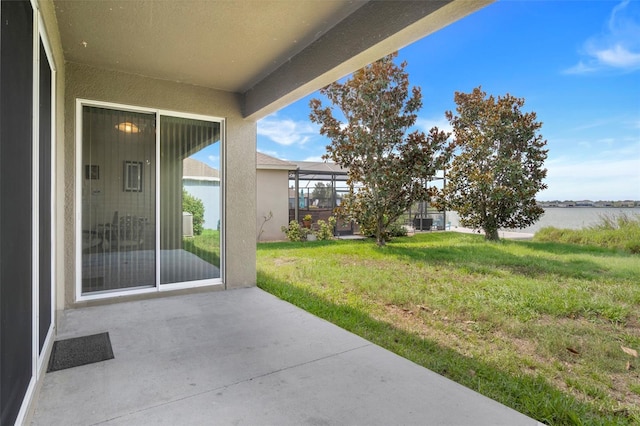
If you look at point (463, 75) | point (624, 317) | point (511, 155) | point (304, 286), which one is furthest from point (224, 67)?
point (463, 75)

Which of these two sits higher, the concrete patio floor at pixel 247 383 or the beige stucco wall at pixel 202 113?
the beige stucco wall at pixel 202 113

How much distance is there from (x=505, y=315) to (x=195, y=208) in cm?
447

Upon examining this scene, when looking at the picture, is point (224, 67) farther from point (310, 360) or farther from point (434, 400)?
point (434, 400)

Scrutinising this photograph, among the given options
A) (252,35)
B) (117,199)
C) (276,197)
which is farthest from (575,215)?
(117,199)

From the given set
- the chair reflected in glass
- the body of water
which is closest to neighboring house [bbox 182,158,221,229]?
the chair reflected in glass

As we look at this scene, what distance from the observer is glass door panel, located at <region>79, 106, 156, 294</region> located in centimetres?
420

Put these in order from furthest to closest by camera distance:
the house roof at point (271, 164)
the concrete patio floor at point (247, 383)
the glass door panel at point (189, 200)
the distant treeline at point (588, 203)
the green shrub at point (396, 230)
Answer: the house roof at point (271, 164) → the green shrub at point (396, 230) → the distant treeline at point (588, 203) → the glass door panel at point (189, 200) → the concrete patio floor at point (247, 383)

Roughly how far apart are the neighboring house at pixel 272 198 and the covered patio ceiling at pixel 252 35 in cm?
783

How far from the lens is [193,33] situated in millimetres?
3266

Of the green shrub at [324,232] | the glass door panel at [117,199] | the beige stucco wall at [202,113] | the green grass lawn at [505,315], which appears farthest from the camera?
the green shrub at [324,232]

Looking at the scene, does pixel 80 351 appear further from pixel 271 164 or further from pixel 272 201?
pixel 271 164

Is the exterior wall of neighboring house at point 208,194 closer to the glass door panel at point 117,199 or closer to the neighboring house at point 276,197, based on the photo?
the glass door panel at point 117,199

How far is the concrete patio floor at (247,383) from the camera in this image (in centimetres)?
201

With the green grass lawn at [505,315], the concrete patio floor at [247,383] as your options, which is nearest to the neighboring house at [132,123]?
the concrete patio floor at [247,383]
